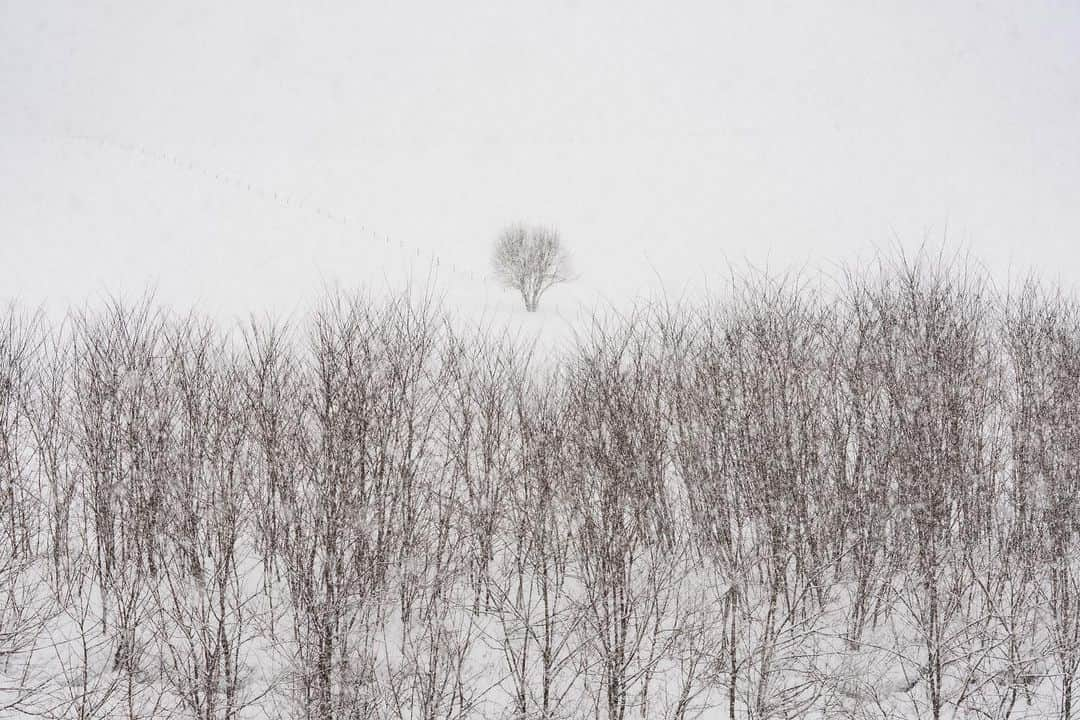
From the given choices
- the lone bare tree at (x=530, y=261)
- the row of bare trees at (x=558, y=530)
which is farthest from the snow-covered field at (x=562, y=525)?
the lone bare tree at (x=530, y=261)

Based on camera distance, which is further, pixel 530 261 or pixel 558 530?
pixel 530 261

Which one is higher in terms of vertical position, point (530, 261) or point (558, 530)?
point (530, 261)

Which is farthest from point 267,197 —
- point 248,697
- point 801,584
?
point 801,584

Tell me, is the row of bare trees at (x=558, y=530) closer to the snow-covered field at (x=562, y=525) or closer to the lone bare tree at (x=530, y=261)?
the snow-covered field at (x=562, y=525)

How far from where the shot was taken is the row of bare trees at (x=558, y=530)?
31.7ft

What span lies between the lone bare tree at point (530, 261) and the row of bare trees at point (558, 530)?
2465 centimetres

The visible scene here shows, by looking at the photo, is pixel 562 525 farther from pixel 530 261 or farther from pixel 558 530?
pixel 530 261

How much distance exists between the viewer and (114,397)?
11.0 m

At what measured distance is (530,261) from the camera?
3772cm

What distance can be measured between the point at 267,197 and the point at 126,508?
43.7m

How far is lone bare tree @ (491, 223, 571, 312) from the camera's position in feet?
123

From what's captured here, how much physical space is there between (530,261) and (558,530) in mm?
28450

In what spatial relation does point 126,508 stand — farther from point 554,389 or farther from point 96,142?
point 96,142

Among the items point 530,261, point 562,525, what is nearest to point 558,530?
point 562,525
